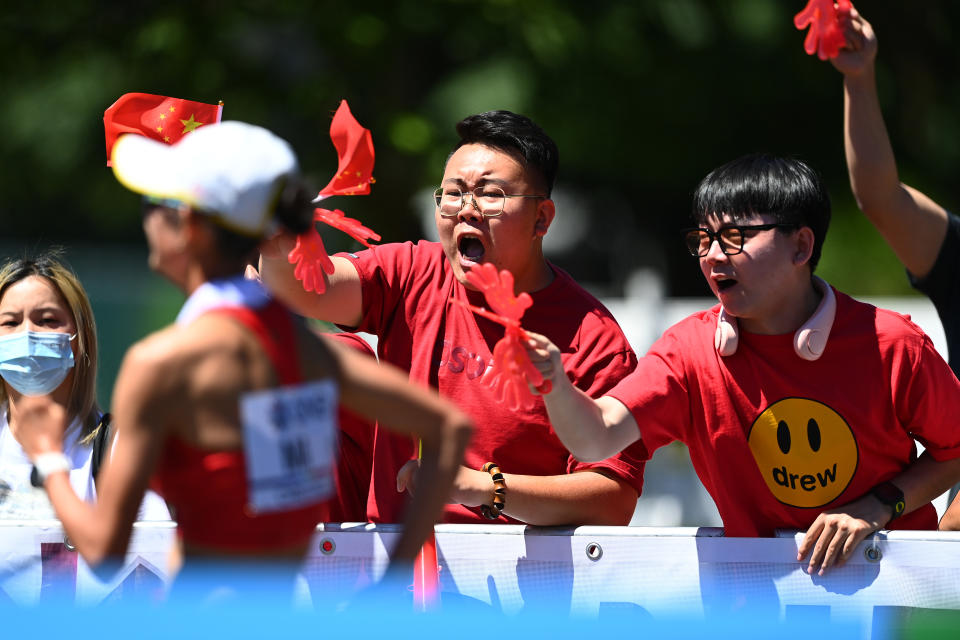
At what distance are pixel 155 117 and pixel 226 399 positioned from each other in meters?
1.79

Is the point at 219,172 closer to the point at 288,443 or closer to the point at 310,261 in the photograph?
the point at 288,443

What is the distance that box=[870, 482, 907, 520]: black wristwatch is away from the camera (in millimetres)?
3336

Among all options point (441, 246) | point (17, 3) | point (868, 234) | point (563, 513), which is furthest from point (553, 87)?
point (563, 513)

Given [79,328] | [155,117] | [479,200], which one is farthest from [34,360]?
[479,200]

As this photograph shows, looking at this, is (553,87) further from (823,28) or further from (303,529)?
(303,529)

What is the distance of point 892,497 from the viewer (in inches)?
132

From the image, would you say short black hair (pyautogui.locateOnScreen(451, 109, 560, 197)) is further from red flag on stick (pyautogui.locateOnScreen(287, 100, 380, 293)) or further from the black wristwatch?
the black wristwatch

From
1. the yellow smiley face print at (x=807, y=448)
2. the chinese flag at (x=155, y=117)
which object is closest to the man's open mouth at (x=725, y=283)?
the yellow smiley face print at (x=807, y=448)

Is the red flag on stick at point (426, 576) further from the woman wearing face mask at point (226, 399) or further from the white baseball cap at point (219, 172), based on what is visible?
the white baseball cap at point (219, 172)

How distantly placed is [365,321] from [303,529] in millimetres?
1801

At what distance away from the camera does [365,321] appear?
407 cm

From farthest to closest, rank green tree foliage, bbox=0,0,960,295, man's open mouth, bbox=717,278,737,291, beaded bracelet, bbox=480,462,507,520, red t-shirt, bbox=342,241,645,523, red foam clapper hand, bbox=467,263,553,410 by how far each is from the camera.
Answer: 1. green tree foliage, bbox=0,0,960,295
2. red t-shirt, bbox=342,241,645,523
3. beaded bracelet, bbox=480,462,507,520
4. man's open mouth, bbox=717,278,737,291
5. red foam clapper hand, bbox=467,263,553,410

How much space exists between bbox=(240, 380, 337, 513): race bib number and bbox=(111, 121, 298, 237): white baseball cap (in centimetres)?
32

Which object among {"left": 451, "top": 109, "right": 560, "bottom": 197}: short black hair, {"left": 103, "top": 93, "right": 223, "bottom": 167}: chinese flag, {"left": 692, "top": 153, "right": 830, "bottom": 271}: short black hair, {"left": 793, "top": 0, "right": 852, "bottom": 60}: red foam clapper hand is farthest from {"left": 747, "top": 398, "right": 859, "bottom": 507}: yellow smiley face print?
{"left": 103, "top": 93, "right": 223, "bottom": 167}: chinese flag
